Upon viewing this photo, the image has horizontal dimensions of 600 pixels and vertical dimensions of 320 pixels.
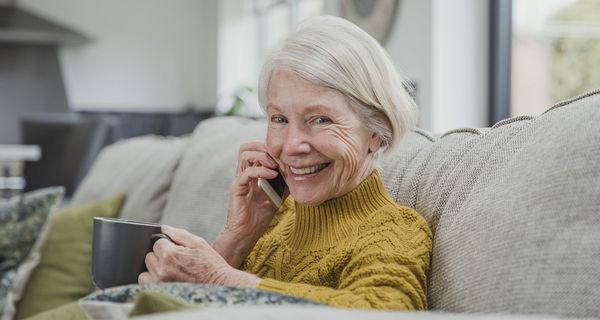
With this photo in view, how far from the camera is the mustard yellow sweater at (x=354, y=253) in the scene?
1.06m

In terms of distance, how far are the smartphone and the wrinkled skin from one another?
0.37ft

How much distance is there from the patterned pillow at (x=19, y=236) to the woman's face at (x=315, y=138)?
0.92 metres

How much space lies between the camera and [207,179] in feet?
6.30

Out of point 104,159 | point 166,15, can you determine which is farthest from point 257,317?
point 166,15

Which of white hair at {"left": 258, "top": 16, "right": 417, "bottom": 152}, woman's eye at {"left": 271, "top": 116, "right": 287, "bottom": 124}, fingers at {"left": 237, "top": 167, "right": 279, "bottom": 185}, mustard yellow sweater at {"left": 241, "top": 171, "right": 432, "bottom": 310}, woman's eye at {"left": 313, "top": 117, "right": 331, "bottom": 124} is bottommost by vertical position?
mustard yellow sweater at {"left": 241, "top": 171, "right": 432, "bottom": 310}

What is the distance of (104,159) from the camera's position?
2766mm

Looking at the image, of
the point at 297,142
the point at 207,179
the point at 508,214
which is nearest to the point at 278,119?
the point at 297,142

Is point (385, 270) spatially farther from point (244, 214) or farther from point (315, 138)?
point (244, 214)

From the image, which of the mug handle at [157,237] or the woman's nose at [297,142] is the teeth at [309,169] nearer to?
the woman's nose at [297,142]

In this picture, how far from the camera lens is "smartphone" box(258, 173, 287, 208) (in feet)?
4.52

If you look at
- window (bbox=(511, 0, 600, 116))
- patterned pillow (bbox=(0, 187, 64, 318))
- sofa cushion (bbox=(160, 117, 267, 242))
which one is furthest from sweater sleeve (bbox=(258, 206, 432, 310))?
window (bbox=(511, 0, 600, 116))

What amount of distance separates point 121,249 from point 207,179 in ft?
2.46

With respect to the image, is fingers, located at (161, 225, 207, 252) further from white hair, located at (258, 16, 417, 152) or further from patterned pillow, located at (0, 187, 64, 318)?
patterned pillow, located at (0, 187, 64, 318)

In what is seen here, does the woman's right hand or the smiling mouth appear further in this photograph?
the woman's right hand
